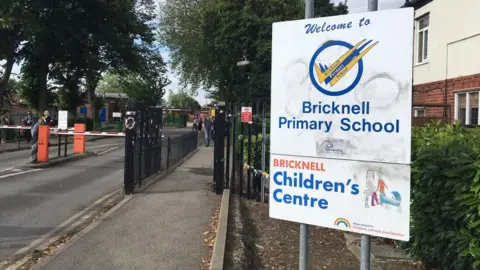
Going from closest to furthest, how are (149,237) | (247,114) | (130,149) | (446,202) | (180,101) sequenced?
1. (446,202)
2. (149,237)
3. (130,149)
4. (247,114)
5. (180,101)

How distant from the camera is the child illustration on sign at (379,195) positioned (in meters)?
2.86

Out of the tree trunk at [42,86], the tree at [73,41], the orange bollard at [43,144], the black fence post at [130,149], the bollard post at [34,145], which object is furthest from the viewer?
the tree trunk at [42,86]

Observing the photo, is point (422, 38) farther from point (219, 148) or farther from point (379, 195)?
point (379, 195)

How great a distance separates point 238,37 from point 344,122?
25.3 m

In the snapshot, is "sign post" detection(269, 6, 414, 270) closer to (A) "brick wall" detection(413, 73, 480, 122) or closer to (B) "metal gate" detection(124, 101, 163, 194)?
(B) "metal gate" detection(124, 101, 163, 194)

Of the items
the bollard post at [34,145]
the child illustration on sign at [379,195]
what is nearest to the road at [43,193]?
the bollard post at [34,145]

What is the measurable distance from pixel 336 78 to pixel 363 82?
19 cm

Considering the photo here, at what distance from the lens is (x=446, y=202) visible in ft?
13.5

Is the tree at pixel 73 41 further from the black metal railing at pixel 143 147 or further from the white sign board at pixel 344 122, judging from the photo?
the white sign board at pixel 344 122

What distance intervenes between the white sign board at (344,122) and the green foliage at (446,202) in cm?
106

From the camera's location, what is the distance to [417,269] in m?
5.23

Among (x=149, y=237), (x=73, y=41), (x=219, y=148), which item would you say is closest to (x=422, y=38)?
(x=219, y=148)

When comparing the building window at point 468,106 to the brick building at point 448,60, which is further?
the building window at point 468,106

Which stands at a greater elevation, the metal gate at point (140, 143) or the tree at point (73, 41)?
the tree at point (73, 41)
